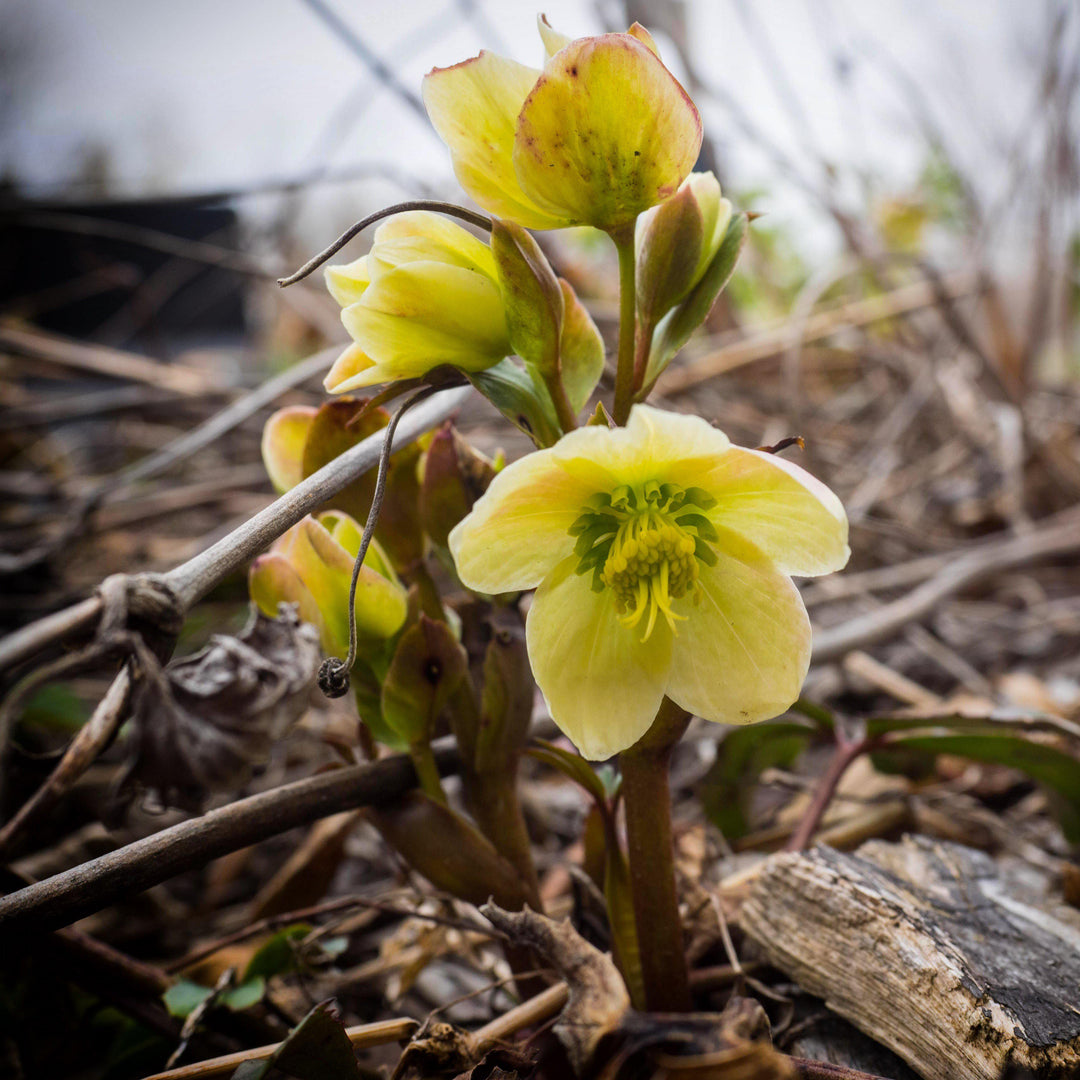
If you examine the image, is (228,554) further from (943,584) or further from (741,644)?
(943,584)

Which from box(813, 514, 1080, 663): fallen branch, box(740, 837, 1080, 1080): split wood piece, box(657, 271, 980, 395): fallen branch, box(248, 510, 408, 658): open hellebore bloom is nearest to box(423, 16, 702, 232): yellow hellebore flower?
box(248, 510, 408, 658): open hellebore bloom

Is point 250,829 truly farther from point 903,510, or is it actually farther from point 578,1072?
point 903,510

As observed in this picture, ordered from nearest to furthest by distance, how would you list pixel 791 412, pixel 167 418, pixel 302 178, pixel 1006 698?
pixel 1006 698, pixel 791 412, pixel 302 178, pixel 167 418

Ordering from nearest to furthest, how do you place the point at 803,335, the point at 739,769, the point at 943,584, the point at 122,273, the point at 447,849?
the point at 447,849
the point at 739,769
the point at 943,584
the point at 803,335
the point at 122,273

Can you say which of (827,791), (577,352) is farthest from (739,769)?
(577,352)

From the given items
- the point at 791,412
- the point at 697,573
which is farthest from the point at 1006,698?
the point at 697,573

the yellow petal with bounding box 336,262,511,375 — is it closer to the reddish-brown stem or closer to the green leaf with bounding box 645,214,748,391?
the green leaf with bounding box 645,214,748,391
